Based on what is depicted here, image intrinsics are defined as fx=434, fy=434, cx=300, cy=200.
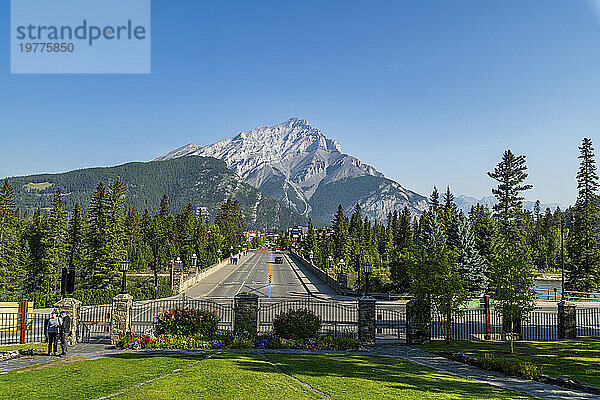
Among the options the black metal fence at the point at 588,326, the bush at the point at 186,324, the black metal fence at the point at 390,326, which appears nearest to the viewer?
the bush at the point at 186,324

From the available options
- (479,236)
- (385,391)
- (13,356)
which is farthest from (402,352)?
(479,236)

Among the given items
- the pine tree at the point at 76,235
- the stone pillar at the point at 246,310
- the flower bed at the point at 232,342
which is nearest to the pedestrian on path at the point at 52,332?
the flower bed at the point at 232,342

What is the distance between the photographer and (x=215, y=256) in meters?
80.3

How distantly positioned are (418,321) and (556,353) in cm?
535

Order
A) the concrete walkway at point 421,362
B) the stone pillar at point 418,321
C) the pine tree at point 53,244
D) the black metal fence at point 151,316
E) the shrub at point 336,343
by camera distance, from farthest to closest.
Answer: the pine tree at point 53,244 < the black metal fence at point 151,316 < the stone pillar at point 418,321 < the shrub at point 336,343 < the concrete walkway at point 421,362

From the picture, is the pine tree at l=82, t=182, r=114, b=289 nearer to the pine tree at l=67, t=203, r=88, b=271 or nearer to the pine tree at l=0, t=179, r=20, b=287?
the pine tree at l=0, t=179, r=20, b=287

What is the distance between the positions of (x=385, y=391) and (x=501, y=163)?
4294cm

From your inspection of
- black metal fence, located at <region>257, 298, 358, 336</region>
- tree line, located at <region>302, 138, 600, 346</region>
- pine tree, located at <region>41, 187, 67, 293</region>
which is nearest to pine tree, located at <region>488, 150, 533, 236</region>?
tree line, located at <region>302, 138, 600, 346</region>

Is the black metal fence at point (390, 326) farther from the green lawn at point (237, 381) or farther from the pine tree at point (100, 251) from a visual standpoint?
the pine tree at point (100, 251)

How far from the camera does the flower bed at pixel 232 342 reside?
17.0 metres

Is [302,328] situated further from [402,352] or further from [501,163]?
[501,163]

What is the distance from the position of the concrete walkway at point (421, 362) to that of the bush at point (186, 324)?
144cm

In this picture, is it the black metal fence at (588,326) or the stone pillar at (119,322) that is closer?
the stone pillar at (119,322)

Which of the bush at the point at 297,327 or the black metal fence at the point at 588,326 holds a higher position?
the bush at the point at 297,327
